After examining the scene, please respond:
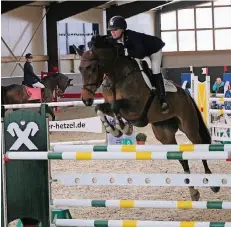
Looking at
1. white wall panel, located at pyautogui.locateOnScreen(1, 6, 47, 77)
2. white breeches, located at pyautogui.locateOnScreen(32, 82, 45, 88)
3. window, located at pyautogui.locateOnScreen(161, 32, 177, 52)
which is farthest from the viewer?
window, located at pyautogui.locateOnScreen(161, 32, 177, 52)

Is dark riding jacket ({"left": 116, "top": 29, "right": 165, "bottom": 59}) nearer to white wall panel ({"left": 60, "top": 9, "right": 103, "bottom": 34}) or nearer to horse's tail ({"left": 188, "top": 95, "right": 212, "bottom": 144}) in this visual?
horse's tail ({"left": 188, "top": 95, "right": 212, "bottom": 144})

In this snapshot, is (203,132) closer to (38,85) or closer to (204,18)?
(38,85)

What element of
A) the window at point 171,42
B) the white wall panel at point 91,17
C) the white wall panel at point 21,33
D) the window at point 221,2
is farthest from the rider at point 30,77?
the window at point 221,2

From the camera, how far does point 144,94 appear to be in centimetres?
494

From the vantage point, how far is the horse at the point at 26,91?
11.6 metres

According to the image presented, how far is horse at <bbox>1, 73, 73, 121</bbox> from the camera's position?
11.6m

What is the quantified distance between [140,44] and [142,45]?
43mm

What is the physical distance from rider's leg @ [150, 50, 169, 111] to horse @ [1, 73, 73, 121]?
19.2 feet

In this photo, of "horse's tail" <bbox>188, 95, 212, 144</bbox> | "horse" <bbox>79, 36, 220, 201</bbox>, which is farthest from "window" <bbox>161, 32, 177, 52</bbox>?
"horse" <bbox>79, 36, 220, 201</bbox>

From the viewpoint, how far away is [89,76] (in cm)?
465

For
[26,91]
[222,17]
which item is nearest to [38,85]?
[26,91]

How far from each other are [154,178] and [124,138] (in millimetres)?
4954

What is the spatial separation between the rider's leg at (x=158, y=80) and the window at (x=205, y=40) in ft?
57.5

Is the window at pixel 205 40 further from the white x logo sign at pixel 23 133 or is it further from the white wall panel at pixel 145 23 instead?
the white x logo sign at pixel 23 133
